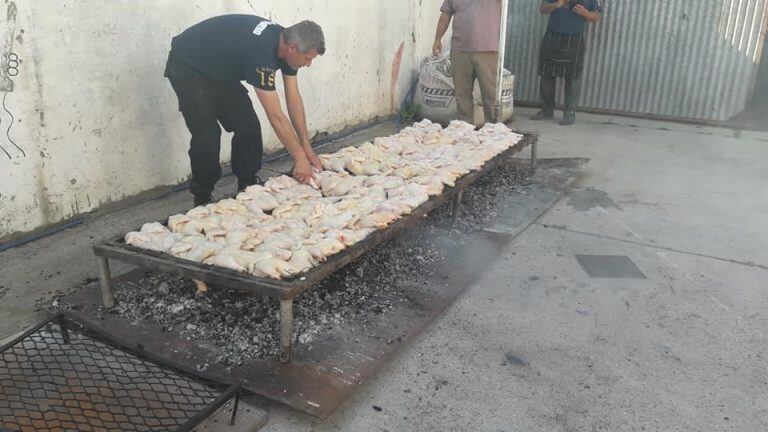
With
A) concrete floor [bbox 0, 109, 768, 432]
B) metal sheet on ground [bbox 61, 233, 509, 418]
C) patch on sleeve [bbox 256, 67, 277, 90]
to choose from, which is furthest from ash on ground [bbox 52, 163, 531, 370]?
patch on sleeve [bbox 256, 67, 277, 90]

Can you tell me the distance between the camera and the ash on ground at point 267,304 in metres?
3.39

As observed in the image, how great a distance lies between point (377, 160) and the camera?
5.13 meters

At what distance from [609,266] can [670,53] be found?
6.39 metres

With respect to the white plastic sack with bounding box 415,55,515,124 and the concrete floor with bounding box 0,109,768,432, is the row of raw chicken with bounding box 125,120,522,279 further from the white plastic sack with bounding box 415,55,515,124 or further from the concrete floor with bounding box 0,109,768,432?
the white plastic sack with bounding box 415,55,515,124

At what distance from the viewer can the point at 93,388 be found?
2957 millimetres

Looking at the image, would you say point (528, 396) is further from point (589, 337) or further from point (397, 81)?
point (397, 81)

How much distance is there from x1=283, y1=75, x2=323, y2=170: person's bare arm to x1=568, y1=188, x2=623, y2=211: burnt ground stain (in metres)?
2.55

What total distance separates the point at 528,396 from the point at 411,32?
747cm

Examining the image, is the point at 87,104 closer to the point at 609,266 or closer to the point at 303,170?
the point at 303,170

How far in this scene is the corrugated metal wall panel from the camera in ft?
29.6

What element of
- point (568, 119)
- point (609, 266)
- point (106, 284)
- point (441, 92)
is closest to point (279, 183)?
point (106, 284)

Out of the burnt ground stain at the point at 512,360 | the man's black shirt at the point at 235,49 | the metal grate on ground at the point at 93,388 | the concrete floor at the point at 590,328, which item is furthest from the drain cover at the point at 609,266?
the metal grate on ground at the point at 93,388

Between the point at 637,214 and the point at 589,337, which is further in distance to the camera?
the point at 637,214

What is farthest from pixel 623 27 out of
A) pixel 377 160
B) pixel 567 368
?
pixel 567 368
